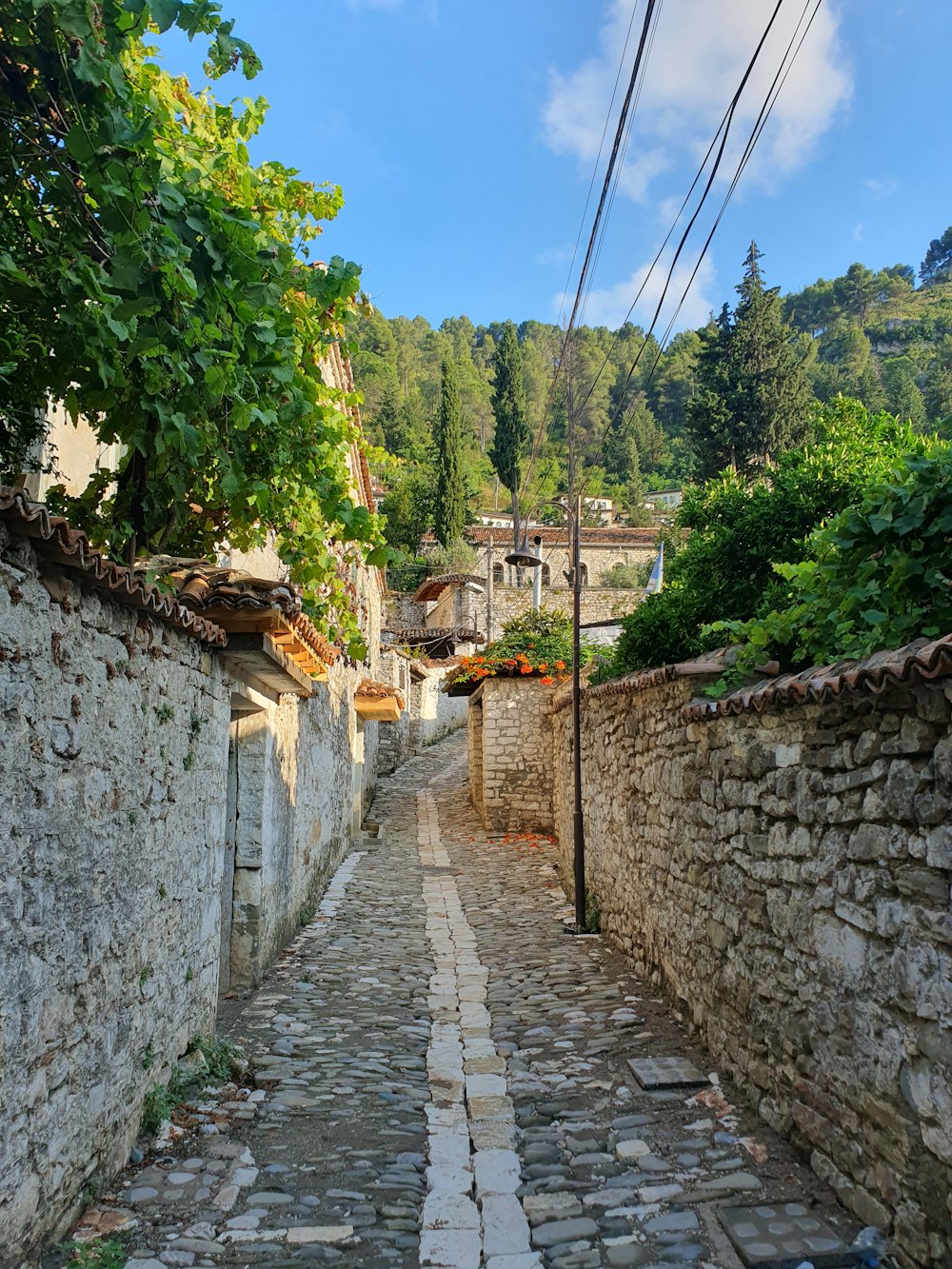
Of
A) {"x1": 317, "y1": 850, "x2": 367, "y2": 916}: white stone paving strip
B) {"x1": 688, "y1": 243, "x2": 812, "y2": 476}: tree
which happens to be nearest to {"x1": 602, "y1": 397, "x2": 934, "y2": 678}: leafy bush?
{"x1": 317, "y1": 850, "x2": 367, "y2": 916}: white stone paving strip

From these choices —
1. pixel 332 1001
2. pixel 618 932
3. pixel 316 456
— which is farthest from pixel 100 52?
pixel 618 932

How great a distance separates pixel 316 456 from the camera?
498cm

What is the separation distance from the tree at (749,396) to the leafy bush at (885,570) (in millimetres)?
27740

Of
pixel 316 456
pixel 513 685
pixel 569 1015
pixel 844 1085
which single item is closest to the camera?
pixel 844 1085

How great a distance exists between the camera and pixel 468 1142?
3934 millimetres

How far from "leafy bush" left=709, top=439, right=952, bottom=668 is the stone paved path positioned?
85.0 inches

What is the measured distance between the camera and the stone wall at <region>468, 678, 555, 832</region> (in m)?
15.3

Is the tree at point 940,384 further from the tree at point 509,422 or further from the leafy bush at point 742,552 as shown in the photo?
the leafy bush at point 742,552

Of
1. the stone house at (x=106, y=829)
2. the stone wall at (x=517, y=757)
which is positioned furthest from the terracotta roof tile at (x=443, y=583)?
the stone house at (x=106, y=829)

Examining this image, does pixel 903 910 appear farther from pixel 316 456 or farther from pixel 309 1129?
pixel 316 456

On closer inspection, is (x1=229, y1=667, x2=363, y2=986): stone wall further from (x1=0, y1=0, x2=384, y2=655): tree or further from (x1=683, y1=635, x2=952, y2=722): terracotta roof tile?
(x1=683, y1=635, x2=952, y2=722): terracotta roof tile

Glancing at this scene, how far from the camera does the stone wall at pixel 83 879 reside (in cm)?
255

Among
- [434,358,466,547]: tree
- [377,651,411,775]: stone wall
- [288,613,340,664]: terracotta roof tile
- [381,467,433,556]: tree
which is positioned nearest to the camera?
[288,613,340,664]: terracotta roof tile

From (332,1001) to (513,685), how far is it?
9.72 meters
